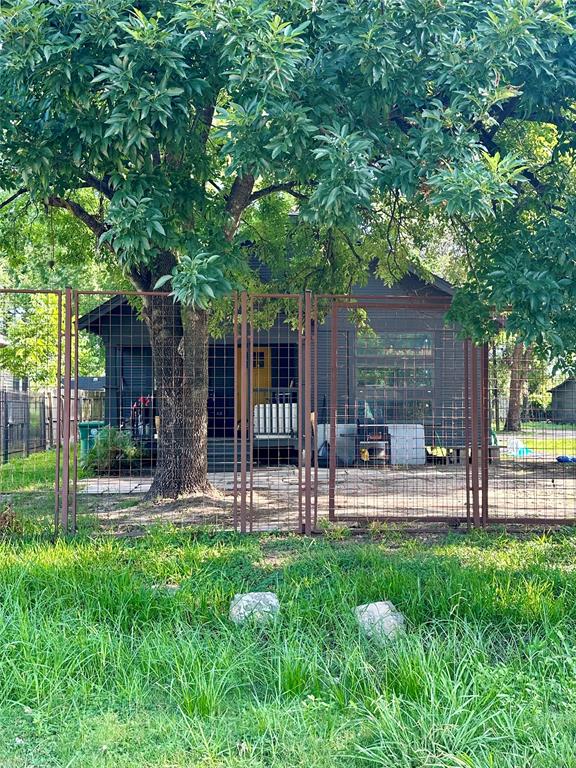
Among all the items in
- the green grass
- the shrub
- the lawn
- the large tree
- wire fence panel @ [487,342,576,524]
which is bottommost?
the lawn

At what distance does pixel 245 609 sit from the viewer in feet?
14.4

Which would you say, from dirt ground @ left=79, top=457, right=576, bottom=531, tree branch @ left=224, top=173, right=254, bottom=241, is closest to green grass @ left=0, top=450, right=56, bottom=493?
dirt ground @ left=79, top=457, right=576, bottom=531

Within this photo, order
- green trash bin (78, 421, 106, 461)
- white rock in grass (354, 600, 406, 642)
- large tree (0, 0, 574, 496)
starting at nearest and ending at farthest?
white rock in grass (354, 600, 406, 642) → large tree (0, 0, 574, 496) → green trash bin (78, 421, 106, 461)

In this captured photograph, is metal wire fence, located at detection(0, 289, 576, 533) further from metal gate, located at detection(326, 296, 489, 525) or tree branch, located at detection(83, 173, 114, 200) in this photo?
tree branch, located at detection(83, 173, 114, 200)

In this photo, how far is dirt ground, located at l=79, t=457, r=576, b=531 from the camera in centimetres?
775

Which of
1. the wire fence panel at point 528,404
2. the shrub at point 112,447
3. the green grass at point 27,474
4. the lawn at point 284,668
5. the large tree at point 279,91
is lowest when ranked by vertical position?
the lawn at point 284,668

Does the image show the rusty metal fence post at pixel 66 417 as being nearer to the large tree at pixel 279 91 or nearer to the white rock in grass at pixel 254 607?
the large tree at pixel 279 91

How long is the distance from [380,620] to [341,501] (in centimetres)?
560

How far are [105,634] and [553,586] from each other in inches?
123

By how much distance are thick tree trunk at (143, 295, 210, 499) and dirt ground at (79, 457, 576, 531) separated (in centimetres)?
28

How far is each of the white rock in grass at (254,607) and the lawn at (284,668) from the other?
8 cm

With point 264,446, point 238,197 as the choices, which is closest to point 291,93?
point 238,197

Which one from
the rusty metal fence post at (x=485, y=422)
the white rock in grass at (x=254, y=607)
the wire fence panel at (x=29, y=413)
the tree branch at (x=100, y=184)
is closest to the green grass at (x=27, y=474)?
the wire fence panel at (x=29, y=413)

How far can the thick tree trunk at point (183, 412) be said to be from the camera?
852 centimetres
